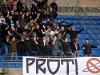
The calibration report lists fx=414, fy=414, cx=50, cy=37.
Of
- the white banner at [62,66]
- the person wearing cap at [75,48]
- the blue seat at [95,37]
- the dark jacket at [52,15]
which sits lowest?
the white banner at [62,66]

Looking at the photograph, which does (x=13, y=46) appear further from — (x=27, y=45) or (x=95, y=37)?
(x=95, y=37)

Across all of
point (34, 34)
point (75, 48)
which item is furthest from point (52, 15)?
point (75, 48)

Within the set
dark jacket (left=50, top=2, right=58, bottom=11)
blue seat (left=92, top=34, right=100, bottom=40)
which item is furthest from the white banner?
dark jacket (left=50, top=2, right=58, bottom=11)

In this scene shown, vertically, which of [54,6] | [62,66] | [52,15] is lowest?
[62,66]

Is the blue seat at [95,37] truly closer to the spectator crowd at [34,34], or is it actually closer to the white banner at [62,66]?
the spectator crowd at [34,34]

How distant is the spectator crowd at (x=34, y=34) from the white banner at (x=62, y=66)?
635 mm

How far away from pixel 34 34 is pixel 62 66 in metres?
2.39

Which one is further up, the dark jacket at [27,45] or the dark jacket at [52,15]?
the dark jacket at [52,15]

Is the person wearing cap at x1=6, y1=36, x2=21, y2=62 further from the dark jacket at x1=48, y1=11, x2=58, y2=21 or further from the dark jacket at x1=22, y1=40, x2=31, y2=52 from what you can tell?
the dark jacket at x1=48, y1=11, x2=58, y2=21

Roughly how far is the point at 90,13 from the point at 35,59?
9793mm

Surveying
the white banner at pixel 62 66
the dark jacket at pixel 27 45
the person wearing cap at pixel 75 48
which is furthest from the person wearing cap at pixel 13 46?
the person wearing cap at pixel 75 48

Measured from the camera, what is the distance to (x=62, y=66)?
19719 millimetres

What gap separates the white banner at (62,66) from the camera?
768 inches

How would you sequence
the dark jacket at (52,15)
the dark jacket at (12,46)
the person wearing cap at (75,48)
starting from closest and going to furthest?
the dark jacket at (12,46) < the person wearing cap at (75,48) < the dark jacket at (52,15)
